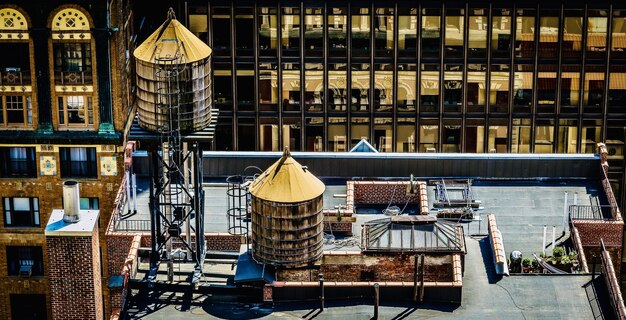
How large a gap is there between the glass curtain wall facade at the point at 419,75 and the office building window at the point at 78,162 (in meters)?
18.4

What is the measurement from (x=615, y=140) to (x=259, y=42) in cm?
3061

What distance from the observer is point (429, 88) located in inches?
5728

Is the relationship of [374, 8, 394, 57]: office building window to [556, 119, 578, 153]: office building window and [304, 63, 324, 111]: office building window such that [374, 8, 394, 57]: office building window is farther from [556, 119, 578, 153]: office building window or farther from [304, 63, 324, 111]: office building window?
[556, 119, 578, 153]: office building window

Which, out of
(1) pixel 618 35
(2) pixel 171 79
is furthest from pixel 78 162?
(1) pixel 618 35

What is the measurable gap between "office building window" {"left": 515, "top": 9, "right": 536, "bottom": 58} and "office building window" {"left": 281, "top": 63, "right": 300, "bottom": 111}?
1770 cm

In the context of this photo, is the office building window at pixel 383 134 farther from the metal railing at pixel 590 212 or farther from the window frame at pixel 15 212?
the window frame at pixel 15 212

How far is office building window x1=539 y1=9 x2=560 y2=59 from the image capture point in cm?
14462

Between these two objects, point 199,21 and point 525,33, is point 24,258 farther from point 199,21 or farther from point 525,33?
point 525,33

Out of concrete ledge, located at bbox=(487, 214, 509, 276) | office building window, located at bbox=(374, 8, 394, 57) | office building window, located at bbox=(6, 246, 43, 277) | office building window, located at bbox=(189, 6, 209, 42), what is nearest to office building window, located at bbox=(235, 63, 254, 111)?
office building window, located at bbox=(189, 6, 209, 42)

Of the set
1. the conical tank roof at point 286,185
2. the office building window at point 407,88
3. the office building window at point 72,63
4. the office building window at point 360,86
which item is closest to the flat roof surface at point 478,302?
the conical tank roof at point 286,185

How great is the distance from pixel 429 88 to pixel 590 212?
27.5 meters

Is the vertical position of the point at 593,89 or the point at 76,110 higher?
the point at 593,89

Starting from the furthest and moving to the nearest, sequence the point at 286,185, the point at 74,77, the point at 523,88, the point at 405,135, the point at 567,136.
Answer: the point at 567,136 → the point at 405,135 → the point at 523,88 → the point at 74,77 → the point at 286,185

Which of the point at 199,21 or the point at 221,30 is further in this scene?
the point at 221,30
